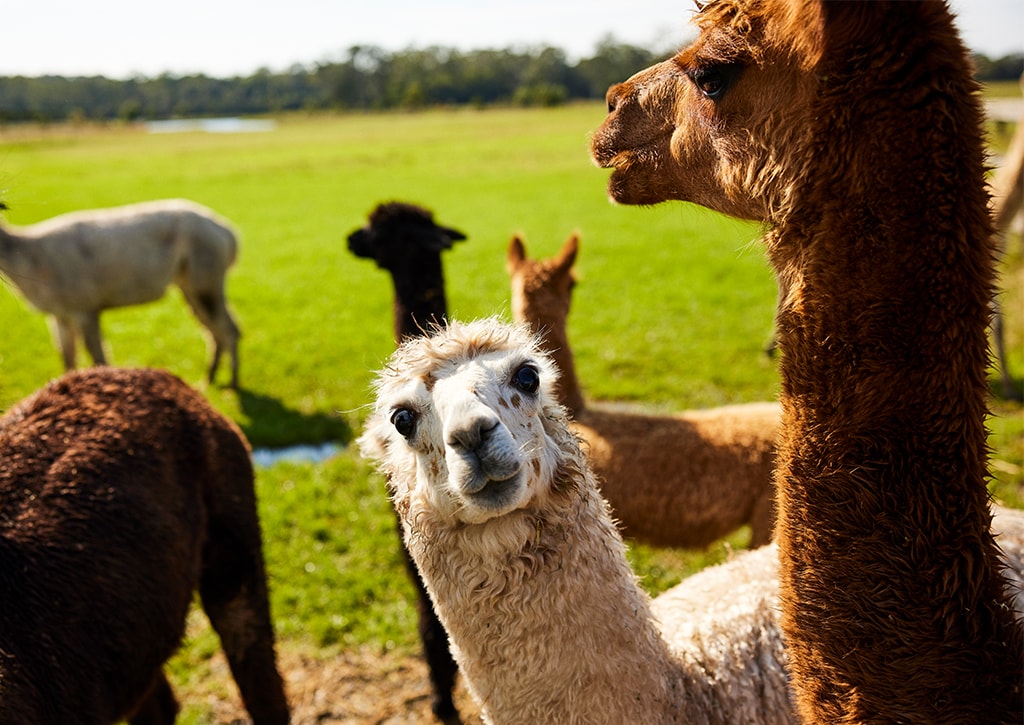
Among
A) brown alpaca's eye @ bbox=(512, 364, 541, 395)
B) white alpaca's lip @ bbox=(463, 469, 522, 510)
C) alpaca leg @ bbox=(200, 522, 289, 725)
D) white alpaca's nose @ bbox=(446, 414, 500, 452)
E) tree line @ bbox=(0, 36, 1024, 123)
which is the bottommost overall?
alpaca leg @ bbox=(200, 522, 289, 725)

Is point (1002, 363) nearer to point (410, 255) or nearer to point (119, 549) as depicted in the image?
point (410, 255)

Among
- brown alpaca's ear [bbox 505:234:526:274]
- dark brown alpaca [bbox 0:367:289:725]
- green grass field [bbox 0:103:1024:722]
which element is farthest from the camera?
green grass field [bbox 0:103:1024:722]

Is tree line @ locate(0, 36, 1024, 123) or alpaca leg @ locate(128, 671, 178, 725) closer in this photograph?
alpaca leg @ locate(128, 671, 178, 725)

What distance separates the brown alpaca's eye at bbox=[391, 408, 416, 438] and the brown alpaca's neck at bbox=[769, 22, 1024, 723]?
0.89 m

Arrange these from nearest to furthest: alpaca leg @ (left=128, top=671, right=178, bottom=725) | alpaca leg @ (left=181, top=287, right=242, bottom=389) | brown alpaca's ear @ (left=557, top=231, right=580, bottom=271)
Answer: alpaca leg @ (left=128, top=671, right=178, bottom=725) < brown alpaca's ear @ (left=557, top=231, right=580, bottom=271) < alpaca leg @ (left=181, top=287, right=242, bottom=389)

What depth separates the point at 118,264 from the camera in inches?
322

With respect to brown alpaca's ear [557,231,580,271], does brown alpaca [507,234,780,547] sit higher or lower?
lower

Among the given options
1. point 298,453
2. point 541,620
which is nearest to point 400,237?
point 541,620

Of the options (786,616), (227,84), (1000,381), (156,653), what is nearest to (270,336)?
(156,653)

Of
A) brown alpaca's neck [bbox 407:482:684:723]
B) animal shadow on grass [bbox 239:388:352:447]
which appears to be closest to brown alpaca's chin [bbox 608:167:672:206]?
brown alpaca's neck [bbox 407:482:684:723]

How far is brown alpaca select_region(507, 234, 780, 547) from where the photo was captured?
141 inches

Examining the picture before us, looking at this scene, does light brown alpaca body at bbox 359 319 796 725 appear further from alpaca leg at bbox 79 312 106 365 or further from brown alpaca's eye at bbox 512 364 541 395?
alpaca leg at bbox 79 312 106 365

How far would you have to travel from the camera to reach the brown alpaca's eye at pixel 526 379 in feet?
5.99

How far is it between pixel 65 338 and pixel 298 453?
3511 mm
